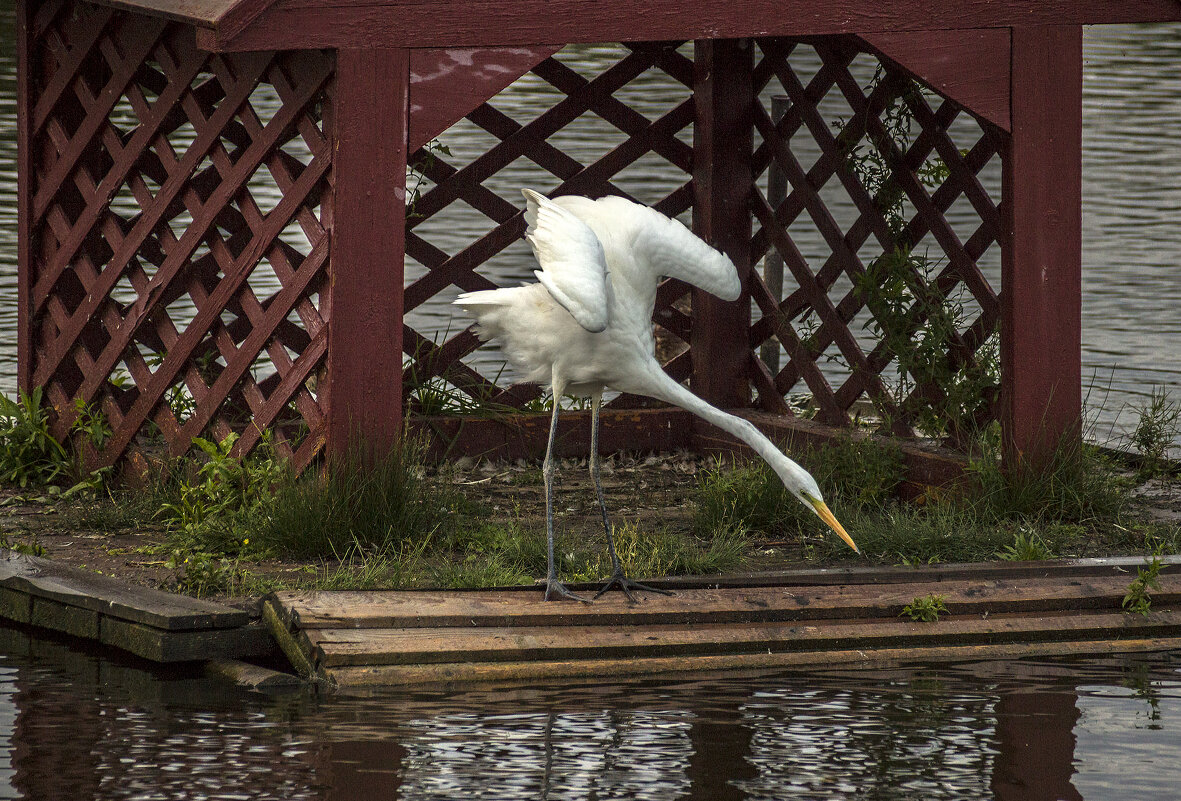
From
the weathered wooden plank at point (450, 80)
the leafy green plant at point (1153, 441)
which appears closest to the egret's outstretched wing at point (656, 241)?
the weathered wooden plank at point (450, 80)

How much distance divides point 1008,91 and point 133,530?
3.91 meters

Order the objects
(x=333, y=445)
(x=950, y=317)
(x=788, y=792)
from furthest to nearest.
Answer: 1. (x=950, y=317)
2. (x=333, y=445)
3. (x=788, y=792)

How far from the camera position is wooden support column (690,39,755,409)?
912 cm

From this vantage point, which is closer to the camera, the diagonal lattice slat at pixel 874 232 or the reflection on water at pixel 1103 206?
the diagonal lattice slat at pixel 874 232

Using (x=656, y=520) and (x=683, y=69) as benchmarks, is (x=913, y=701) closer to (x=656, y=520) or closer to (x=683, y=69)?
(x=656, y=520)

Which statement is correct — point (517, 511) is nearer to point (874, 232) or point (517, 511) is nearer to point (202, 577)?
point (202, 577)

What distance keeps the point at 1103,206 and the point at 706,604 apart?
1342 centimetres

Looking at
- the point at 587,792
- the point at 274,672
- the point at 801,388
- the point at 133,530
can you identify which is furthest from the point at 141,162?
the point at 801,388

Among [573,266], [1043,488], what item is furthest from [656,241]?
[1043,488]

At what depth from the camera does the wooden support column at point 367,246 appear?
270 inches

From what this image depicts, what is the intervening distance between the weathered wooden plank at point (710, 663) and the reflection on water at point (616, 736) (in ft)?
0.22

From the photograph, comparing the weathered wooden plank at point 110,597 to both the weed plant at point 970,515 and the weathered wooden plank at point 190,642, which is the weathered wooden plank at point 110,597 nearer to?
the weathered wooden plank at point 190,642

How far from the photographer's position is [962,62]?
7.38m

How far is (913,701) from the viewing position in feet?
19.5
